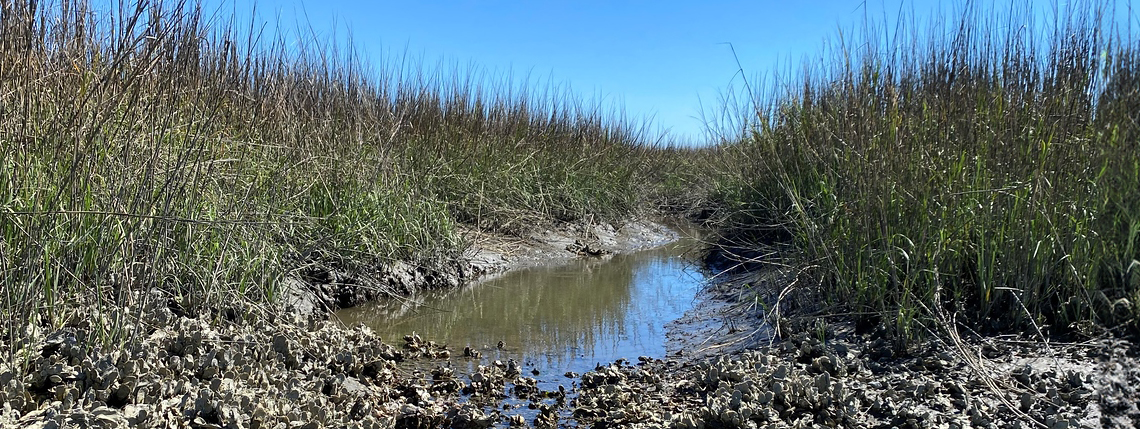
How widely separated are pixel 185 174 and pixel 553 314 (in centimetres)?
229

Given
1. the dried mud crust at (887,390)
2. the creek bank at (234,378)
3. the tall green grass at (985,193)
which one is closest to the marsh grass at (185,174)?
the creek bank at (234,378)

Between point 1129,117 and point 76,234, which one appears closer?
point 1129,117

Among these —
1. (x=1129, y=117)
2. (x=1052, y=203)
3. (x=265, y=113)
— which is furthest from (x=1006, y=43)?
(x=265, y=113)

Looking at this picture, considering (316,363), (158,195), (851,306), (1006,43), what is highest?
(1006,43)

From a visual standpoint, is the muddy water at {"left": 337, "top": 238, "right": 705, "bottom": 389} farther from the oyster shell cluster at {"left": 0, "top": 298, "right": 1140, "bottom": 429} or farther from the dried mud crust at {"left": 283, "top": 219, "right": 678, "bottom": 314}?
the oyster shell cluster at {"left": 0, "top": 298, "right": 1140, "bottom": 429}

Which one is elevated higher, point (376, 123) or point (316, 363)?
point (376, 123)

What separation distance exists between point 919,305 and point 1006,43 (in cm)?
130

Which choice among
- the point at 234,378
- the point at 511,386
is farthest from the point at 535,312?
the point at 234,378

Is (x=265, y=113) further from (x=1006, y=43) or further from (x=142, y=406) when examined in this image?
(x=1006, y=43)

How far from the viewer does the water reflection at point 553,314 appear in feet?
12.8

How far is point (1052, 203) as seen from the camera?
2916 millimetres

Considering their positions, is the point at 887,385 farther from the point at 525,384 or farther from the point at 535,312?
the point at 535,312

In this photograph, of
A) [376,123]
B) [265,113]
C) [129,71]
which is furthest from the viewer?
[376,123]

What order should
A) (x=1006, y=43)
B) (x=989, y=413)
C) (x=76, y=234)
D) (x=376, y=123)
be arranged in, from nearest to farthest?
(x=989, y=413) < (x=76, y=234) < (x=1006, y=43) < (x=376, y=123)
